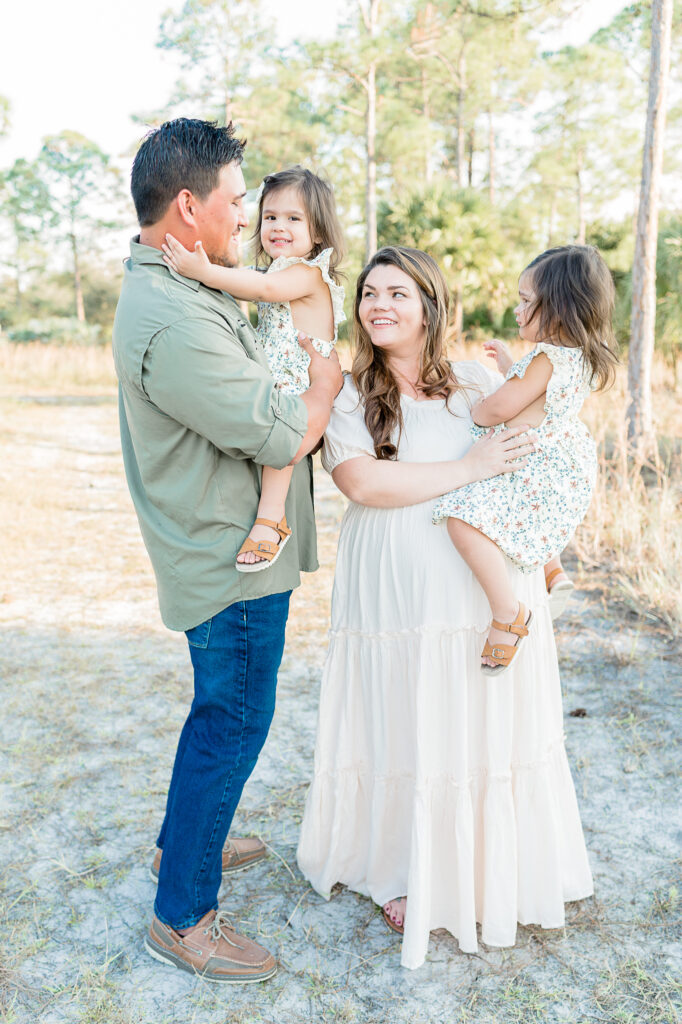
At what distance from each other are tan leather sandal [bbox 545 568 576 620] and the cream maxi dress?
0.06 metres

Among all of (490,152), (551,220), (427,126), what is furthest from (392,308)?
(551,220)

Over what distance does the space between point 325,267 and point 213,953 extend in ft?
6.26

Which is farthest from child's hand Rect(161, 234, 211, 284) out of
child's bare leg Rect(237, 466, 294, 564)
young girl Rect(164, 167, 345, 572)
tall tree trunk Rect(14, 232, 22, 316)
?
tall tree trunk Rect(14, 232, 22, 316)

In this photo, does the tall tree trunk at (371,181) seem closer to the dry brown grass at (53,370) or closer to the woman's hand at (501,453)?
the dry brown grass at (53,370)

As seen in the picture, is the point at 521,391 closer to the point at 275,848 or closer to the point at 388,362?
the point at 388,362

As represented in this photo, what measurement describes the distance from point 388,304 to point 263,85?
1959 cm

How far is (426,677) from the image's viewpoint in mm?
2199

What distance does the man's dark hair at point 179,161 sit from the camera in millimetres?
1829

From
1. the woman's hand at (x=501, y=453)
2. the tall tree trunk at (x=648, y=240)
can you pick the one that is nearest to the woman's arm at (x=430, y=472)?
the woman's hand at (x=501, y=453)

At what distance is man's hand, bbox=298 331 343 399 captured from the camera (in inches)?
87.5

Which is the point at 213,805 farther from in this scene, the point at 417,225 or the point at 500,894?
the point at 417,225

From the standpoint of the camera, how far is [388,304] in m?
2.23

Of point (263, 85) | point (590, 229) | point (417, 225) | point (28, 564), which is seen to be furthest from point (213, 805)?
point (590, 229)

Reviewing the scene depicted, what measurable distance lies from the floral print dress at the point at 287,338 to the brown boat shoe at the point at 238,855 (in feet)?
5.06
